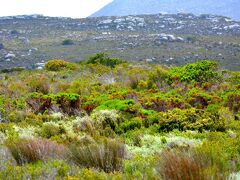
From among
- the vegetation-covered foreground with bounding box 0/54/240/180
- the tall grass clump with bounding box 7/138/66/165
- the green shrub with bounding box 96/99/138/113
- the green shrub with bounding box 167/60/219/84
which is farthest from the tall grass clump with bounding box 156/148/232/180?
the green shrub with bounding box 167/60/219/84

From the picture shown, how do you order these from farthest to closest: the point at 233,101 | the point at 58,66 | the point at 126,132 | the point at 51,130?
1. the point at 58,66
2. the point at 233,101
3. the point at 126,132
4. the point at 51,130

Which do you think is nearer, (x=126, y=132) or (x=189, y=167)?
(x=189, y=167)

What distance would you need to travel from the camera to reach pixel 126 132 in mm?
9125

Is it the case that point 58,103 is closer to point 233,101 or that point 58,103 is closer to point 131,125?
point 131,125

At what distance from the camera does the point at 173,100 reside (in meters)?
11.7

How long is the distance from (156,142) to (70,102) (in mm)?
4798

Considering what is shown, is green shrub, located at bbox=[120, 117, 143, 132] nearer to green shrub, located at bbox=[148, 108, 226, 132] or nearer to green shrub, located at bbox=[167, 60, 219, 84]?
green shrub, located at bbox=[148, 108, 226, 132]

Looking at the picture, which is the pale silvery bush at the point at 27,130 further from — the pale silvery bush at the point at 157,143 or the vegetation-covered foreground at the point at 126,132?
the pale silvery bush at the point at 157,143

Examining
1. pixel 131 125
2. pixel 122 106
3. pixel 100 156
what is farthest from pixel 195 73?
pixel 100 156

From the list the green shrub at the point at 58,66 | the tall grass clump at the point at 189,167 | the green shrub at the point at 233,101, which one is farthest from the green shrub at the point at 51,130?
the green shrub at the point at 58,66

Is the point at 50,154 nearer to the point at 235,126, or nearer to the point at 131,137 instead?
the point at 131,137

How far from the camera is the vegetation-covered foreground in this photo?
4.90 meters

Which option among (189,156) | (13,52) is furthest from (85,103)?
(13,52)

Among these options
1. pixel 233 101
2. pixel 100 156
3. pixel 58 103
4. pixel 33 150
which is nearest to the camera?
pixel 100 156
